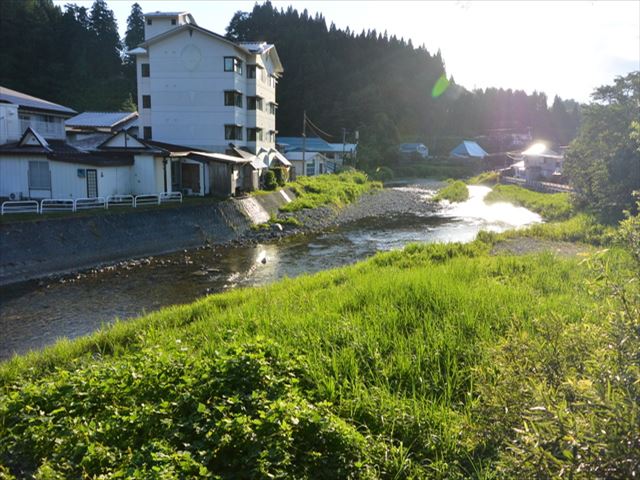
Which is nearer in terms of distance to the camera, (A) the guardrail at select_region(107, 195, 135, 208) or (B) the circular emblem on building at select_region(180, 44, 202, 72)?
(A) the guardrail at select_region(107, 195, 135, 208)

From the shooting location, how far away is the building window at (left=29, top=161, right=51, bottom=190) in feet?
66.3

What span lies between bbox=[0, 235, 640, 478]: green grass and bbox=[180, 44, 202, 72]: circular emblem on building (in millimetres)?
27422

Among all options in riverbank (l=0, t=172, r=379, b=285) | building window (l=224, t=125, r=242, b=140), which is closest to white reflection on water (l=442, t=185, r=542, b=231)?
riverbank (l=0, t=172, r=379, b=285)

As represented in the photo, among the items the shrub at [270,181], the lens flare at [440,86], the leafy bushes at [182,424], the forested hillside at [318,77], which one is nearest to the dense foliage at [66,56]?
the forested hillside at [318,77]

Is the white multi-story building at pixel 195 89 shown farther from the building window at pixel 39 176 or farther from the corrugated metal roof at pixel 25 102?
the building window at pixel 39 176

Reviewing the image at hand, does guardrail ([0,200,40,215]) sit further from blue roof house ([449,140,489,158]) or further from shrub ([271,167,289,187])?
blue roof house ([449,140,489,158])

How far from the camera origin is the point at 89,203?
771 inches

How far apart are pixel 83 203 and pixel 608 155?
2493 cm

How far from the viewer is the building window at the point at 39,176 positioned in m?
20.2

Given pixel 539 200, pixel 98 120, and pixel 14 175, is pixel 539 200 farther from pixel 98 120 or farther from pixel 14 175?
pixel 98 120

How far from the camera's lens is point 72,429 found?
4.73 m

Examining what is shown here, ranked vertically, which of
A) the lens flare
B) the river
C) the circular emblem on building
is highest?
the lens flare

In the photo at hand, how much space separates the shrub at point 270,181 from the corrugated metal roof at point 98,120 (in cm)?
1276

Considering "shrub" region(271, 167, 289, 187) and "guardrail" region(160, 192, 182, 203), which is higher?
"shrub" region(271, 167, 289, 187)
